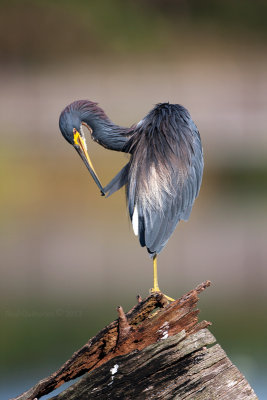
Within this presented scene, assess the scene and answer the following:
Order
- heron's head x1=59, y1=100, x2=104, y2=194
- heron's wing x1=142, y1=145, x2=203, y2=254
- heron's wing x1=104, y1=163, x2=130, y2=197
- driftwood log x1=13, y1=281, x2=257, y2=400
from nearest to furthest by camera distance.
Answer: driftwood log x1=13, y1=281, x2=257, y2=400
heron's wing x1=142, y1=145, x2=203, y2=254
heron's wing x1=104, y1=163, x2=130, y2=197
heron's head x1=59, y1=100, x2=104, y2=194

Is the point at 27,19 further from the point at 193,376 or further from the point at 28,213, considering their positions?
the point at 193,376

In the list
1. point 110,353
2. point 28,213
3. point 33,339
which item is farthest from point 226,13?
point 110,353

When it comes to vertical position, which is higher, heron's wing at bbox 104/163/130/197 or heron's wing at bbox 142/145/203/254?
heron's wing at bbox 104/163/130/197

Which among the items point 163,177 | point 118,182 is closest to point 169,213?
point 163,177

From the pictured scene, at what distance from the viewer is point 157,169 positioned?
10.1ft

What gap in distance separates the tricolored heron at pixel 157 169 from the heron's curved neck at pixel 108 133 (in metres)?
0.03

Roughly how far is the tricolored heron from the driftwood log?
771 mm

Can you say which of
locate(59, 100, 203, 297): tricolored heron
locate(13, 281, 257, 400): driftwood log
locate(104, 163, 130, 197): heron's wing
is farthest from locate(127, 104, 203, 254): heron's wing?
locate(13, 281, 257, 400): driftwood log

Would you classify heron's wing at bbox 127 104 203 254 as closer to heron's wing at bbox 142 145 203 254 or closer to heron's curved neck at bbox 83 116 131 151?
heron's wing at bbox 142 145 203 254

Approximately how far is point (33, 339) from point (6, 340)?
5.9 inches

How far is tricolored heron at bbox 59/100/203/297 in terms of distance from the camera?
9.84 feet

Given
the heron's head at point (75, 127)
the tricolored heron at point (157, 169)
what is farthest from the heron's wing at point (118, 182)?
the heron's head at point (75, 127)

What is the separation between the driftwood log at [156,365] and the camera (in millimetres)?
2033

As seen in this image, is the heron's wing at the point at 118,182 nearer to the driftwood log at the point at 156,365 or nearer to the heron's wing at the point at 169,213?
the heron's wing at the point at 169,213
